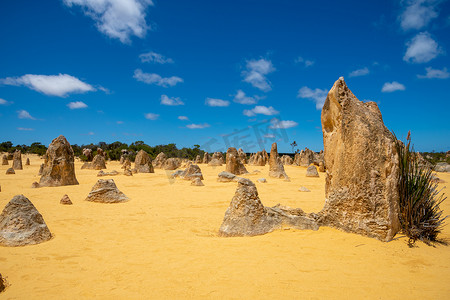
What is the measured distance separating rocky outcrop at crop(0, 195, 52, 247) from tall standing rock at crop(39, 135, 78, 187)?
25.9 feet

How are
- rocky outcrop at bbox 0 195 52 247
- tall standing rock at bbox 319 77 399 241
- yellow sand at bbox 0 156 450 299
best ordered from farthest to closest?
tall standing rock at bbox 319 77 399 241 → rocky outcrop at bbox 0 195 52 247 → yellow sand at bbox 0 156 450 299

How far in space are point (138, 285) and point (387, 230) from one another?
395cm

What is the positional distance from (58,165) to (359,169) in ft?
40.4

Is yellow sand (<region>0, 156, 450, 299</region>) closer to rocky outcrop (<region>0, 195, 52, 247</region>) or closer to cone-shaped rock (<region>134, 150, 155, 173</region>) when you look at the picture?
rocky outcrop (<region>0, 195, 52, 247</region>)

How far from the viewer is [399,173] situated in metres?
4.32

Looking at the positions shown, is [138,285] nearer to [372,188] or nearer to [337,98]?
[372,188]

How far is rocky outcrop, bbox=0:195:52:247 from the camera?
13.2 feet

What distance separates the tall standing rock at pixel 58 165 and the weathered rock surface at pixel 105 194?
14.7 feet

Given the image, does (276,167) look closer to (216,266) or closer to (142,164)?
(142,164)

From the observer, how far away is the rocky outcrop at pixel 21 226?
404 centimetres

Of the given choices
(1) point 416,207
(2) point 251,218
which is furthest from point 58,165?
(1) point 416,207

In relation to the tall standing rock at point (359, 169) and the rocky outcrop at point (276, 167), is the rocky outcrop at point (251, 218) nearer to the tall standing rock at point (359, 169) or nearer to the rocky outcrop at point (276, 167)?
the tall standing rock at point (359, 169)

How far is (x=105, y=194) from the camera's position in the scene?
8.13 m

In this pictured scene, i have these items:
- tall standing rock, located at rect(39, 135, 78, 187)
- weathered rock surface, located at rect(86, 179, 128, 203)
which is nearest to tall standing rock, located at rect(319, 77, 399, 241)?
weathered rock surface, located at rect(86, 179, 128, 203)
